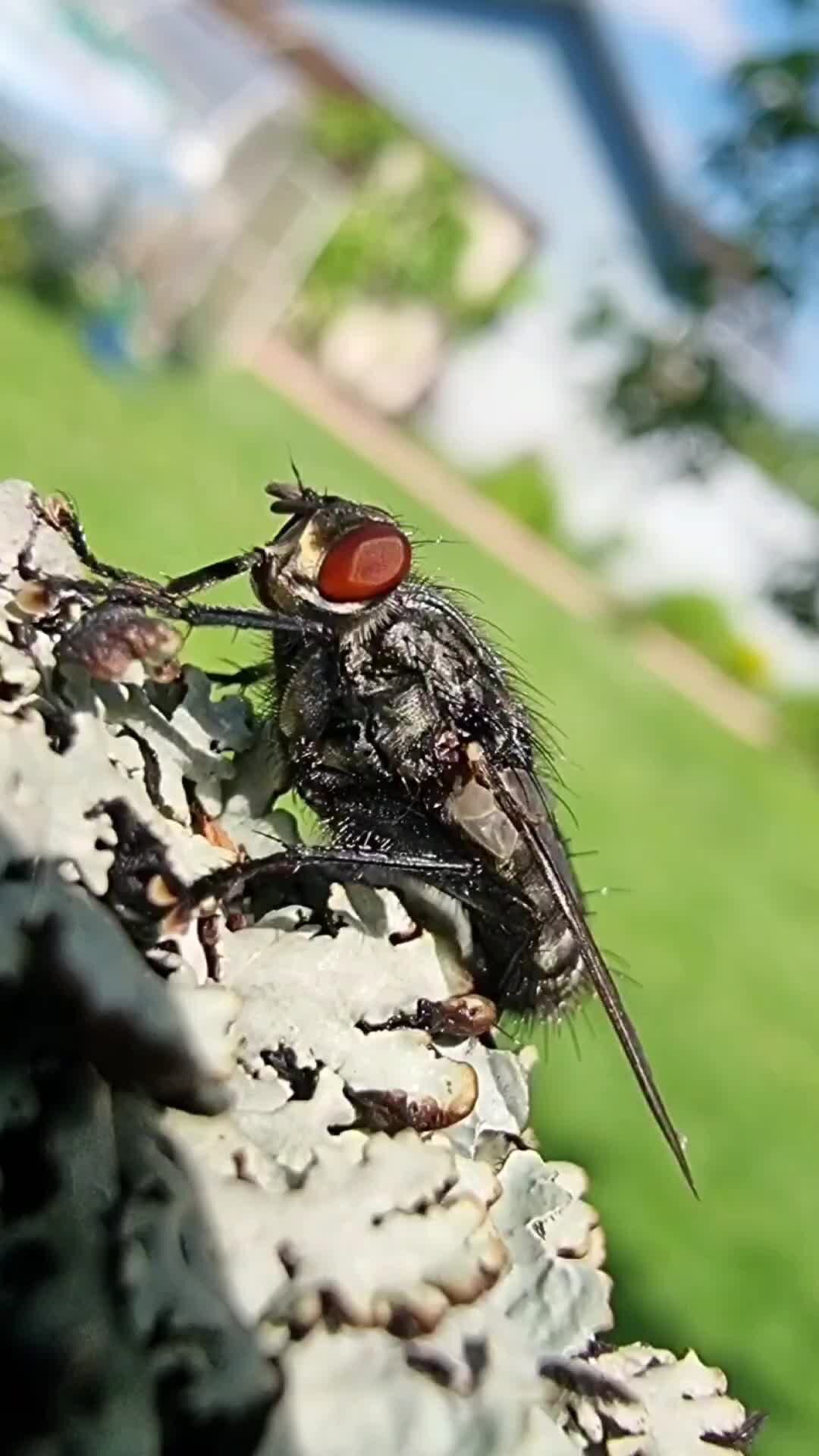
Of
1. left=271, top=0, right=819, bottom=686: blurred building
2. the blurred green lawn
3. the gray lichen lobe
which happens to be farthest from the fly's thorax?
left=271, top=0, right=819, bottom=686: blurred building

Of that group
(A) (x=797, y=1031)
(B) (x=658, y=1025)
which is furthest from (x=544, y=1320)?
(A) (x=797, y=1031)

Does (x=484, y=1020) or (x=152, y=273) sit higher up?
(x=484, y=1020)

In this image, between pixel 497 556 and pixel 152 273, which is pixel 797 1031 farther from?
pixel 152 273

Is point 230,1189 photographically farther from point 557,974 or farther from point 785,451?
point 785,451

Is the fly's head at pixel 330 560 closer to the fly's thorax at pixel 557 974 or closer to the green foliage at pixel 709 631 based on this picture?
the fly's thorax at pixel 557 974

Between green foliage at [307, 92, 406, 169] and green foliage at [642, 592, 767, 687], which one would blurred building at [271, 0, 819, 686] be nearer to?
green foliage at [642, 592, 767, 687]

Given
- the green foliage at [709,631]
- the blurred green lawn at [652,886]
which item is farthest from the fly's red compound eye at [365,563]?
the green foliage at [709,631]
